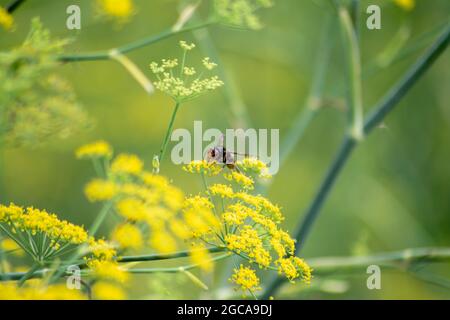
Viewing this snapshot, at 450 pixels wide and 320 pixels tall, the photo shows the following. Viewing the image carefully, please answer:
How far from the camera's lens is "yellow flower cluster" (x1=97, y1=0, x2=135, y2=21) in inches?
50.4

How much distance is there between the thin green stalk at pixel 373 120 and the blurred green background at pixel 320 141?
2.90ft

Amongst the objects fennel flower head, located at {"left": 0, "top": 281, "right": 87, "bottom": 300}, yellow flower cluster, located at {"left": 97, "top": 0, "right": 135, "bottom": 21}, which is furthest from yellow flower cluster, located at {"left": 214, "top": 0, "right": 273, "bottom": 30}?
fennel flower head, located at {"left": 0, "top": 281, "right": 87, "bottom": 300}

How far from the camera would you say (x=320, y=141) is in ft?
12.0

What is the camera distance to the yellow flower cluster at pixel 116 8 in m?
1.28

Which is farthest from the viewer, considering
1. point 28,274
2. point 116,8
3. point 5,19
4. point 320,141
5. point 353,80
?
point 320,141

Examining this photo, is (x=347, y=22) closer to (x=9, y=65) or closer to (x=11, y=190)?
(x=9, y=65)

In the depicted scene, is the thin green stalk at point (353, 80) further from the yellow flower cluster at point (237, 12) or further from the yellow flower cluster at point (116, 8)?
the yellow flower cluster at point (116, 8)

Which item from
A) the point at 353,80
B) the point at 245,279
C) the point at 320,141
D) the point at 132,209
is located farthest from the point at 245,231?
the point at 320,141

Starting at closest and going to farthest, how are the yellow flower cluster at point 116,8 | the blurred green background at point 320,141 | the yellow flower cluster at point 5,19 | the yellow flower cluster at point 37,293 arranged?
the yellow flower cluster at point 37,293, the yellow flower cluster at point 5,19, the yellow flower cluster at point 116,8, the blurred green background at point 320,141

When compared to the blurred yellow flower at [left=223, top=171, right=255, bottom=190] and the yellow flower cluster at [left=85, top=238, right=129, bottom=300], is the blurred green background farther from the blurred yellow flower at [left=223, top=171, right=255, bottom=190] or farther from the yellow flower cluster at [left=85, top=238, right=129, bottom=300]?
the yellow flower cluster at [left=85, top=238, right=129, bottom=300]

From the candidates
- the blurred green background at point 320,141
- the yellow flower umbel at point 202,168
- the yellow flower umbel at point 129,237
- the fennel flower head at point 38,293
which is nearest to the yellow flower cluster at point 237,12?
the yellow flower umbel at point 202,168

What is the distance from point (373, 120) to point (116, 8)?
2.74 feet

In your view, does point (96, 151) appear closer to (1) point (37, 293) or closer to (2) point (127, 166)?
(2) point (127, 166)
